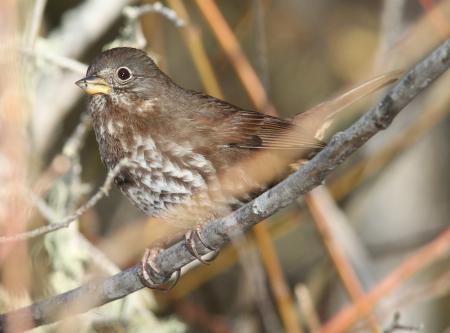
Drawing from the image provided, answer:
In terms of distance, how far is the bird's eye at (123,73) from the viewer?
176 inches

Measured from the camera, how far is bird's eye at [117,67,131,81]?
4465 mm

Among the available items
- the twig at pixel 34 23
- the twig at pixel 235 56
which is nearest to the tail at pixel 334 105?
the twig at pixel 235 56

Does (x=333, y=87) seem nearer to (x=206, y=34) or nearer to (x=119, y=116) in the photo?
(x=206, y=34)

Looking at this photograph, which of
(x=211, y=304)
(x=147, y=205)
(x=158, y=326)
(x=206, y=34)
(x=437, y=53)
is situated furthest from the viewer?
(x=206, y=34)

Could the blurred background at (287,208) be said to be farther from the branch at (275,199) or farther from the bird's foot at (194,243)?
the bird's foot at (194,243)

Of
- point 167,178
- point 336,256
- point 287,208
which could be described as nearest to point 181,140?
point 167,178

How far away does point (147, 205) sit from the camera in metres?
4.22

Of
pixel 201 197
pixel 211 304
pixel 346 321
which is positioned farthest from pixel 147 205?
pixel 211 304

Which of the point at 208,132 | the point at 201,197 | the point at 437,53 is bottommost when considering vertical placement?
the point at 437,53

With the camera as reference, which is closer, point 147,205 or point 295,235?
point 147,205

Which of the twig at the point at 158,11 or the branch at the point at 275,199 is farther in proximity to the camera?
the twig at the point at 158,11

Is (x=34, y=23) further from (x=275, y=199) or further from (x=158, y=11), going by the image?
(x=275, y=199)

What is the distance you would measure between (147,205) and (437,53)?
6.28 ft

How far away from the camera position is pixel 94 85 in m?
4.36
